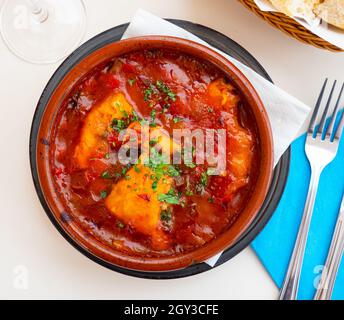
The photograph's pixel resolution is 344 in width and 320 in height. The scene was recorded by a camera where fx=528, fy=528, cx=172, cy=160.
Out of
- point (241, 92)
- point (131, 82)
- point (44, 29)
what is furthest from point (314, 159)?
point (44, 29)

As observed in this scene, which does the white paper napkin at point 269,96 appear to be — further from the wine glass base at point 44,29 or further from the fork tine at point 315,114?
the wine glass base at point 44,29

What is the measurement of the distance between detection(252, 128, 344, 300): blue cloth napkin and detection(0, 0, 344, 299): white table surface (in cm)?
9

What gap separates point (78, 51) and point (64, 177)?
1.94 ft

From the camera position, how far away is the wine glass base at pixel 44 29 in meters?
2.67

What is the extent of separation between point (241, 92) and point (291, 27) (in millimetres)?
382

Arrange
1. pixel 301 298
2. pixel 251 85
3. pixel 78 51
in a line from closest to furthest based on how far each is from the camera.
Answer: pixel 251 85 → pixel 78 51 → pixel 301 298

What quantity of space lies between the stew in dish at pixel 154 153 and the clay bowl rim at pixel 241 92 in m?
0.06

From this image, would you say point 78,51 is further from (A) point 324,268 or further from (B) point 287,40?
(A) point 324,268

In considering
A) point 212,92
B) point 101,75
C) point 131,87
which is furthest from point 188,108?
point 101,75

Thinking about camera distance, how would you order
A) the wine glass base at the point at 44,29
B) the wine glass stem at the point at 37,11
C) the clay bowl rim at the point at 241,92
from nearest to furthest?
the clay bowl rim at the point at 241,92, the wine glass stem at the point at 37,11, the wine glass base at the point at 44,29

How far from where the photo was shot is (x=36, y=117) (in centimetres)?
246

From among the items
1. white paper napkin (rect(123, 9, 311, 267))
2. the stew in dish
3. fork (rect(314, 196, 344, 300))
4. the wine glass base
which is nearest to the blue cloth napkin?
fork (rect(314, 196, 344, 300))

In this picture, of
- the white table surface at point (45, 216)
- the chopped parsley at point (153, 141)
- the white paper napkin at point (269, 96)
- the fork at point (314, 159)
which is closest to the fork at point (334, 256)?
the fork at point (314, 159)

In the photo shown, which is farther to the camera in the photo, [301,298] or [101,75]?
[301,298]
